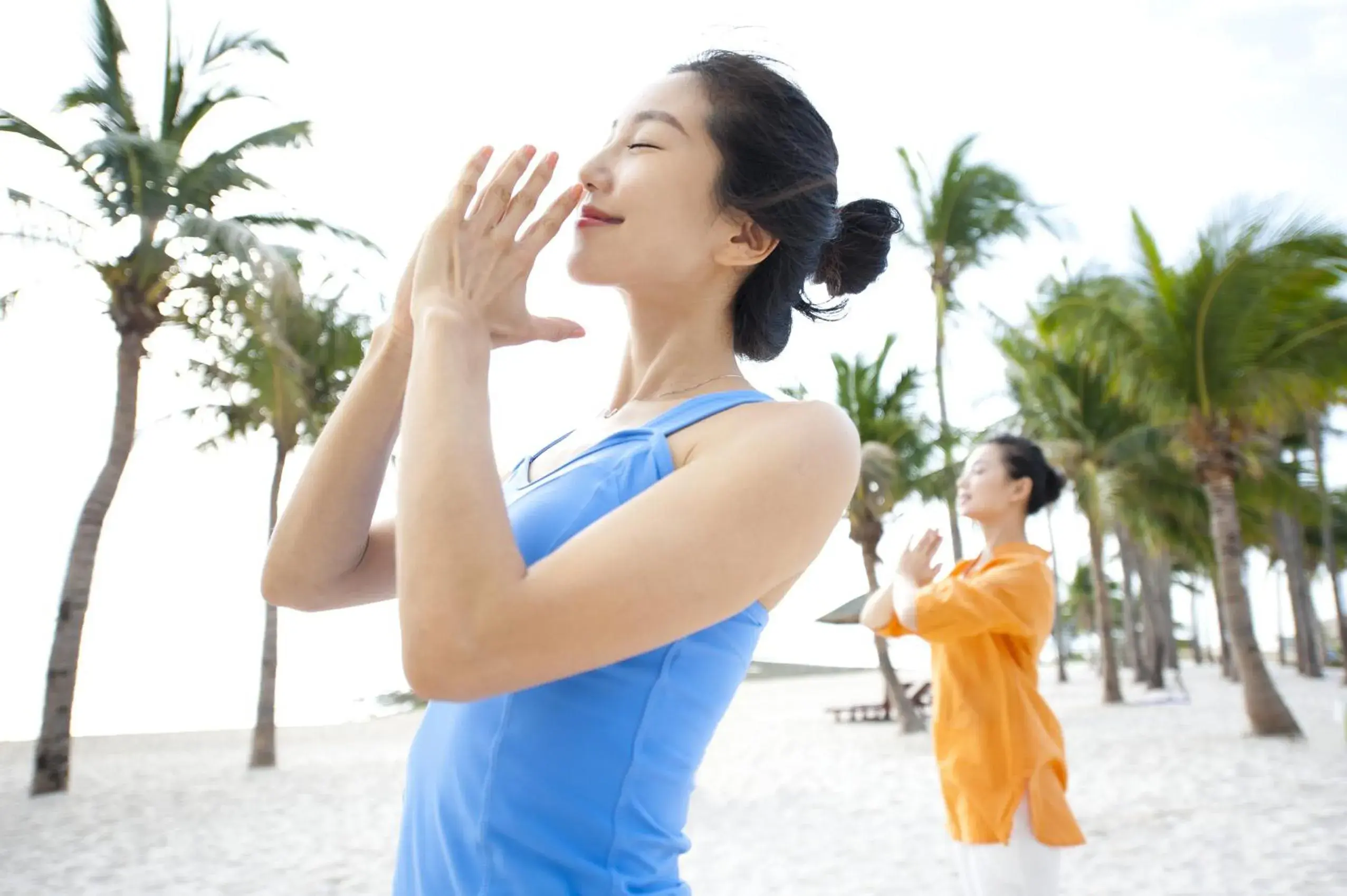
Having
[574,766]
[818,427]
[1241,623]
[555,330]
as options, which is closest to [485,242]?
[555,330]

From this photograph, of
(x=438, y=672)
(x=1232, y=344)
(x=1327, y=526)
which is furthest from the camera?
(x=1327, y=526)

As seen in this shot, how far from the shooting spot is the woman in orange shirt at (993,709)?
3.67m

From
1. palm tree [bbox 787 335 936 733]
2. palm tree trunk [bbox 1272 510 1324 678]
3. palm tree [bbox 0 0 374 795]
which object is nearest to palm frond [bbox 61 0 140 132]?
palm tree [bbox 0 0 374 795]

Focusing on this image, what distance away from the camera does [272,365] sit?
14094mm

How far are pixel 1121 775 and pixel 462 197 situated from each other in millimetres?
11685

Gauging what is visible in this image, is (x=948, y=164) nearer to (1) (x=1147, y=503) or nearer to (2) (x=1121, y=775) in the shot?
(1) (x=1147, y=503)

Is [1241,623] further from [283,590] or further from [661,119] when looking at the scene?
[283,590]

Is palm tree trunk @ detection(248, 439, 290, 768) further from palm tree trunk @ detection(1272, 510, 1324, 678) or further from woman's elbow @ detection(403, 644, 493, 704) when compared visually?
palm tree trunk @ detection(1272, 510, 1324, 678)

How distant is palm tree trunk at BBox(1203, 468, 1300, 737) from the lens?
13805mm

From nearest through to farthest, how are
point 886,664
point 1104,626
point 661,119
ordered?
1. point 661,119
2. point 886,664
3. point 1104,626

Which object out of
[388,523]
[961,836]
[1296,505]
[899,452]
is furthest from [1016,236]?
[388,523]

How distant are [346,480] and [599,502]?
0.35 metres

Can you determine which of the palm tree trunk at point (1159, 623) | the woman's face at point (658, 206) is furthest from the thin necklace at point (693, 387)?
the palm tree trunk at point (1159, 623)

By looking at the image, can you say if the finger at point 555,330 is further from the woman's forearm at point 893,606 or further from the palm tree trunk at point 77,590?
the palm tree trunk at point 77,590
